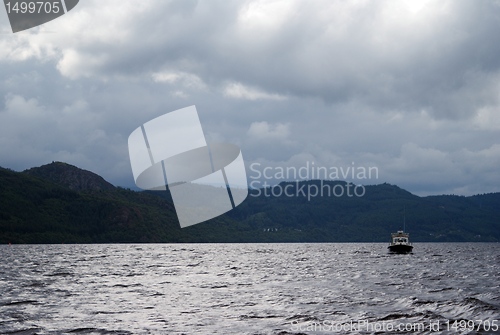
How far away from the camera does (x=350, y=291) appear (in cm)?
4969

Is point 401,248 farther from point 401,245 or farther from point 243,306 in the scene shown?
point 243,306

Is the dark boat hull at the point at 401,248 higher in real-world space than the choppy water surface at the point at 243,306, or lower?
lower

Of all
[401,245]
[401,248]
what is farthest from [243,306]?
[401,248]

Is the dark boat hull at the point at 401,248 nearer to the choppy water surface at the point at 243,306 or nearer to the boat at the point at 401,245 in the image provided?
A: the boat at the point at 401,245

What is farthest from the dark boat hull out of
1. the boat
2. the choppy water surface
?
the choppy water surface

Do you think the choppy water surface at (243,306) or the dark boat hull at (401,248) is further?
the dark boat hull at (401,248)

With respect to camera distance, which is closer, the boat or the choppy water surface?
the choppy water surface

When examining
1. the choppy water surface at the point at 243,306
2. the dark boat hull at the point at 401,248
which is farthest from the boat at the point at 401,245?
the choppy water surface at the point at 243,306

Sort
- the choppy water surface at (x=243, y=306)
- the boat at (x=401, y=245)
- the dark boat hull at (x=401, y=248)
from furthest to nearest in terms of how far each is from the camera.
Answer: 1. the boat at (x=401, y=245)
2. the dark boat hull at (x=401, y=248)
3. the choppy water surface at (x=243, y=306)

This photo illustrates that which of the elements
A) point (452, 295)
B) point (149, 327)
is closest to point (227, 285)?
point (452, 295)

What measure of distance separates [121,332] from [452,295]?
3049cm

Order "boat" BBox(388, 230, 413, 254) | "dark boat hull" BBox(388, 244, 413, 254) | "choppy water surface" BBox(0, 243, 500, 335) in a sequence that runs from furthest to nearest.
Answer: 1. "boat" BBox(388, 230, 413, 254)
2. "dark boat hull" BBox(388, 244, 413, 254)
3. "choppy water surface" BBox(0, 243, 500, 335)

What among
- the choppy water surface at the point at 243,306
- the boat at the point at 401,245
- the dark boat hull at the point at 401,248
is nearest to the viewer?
the choppy water surface at the point at 243,306

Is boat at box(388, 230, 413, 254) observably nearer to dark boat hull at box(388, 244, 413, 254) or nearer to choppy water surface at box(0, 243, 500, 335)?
dark boat hull at box(388, 244, 413, 254)
